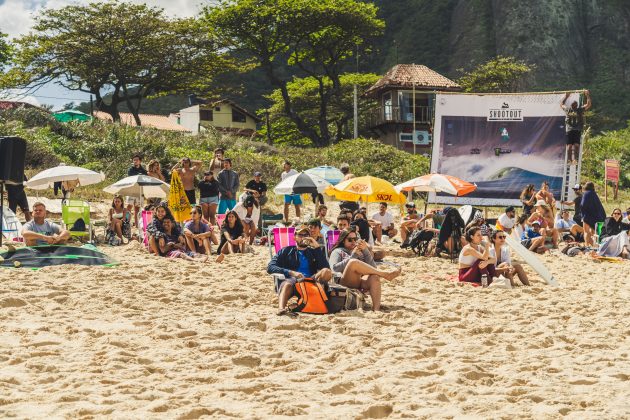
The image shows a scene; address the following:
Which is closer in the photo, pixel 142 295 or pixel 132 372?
pixel 132 372

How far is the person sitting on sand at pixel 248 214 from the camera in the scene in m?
12.3

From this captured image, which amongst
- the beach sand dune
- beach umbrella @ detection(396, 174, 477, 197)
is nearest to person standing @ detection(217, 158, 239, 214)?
beach umbrella @ detection(396, 174, 477, 197)

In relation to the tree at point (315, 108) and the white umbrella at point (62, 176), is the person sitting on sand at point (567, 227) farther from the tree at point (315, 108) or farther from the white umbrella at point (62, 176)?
the tree at point (315, 108)

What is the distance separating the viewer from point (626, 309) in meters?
7.60

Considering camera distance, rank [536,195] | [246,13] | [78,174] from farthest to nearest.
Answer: [246,13] → [536,195] → [78,174]

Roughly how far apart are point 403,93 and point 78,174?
103 feet

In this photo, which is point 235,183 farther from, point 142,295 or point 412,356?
point 412,356

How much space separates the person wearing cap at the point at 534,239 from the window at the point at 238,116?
1545 inches

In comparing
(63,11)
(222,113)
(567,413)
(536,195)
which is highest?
(63,11)

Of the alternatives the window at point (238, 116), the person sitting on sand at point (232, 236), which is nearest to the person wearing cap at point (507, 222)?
the person sitting on sand at point (232, 236)

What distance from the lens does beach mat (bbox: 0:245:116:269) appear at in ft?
29.0

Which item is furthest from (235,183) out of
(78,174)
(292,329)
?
(292,329)

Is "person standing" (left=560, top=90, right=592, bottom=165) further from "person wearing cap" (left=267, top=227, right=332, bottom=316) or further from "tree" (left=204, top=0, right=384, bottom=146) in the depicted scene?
"tree" (left=204, top=0, right=384, bottom=146)

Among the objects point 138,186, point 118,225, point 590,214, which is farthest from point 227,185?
point 590,214
